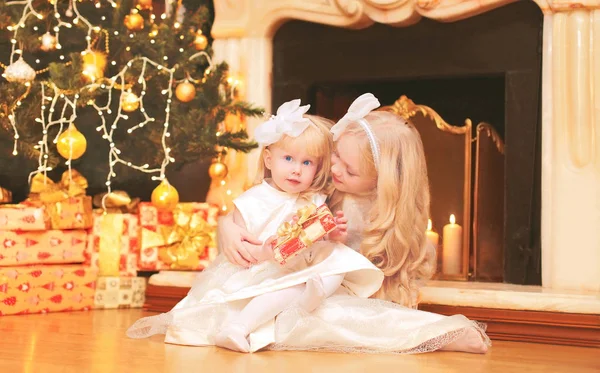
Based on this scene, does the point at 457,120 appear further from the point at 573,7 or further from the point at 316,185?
the point at 316,185

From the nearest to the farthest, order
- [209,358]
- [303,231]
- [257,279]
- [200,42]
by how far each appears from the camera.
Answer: [209,358], [303,231], [257,279], [200,42]

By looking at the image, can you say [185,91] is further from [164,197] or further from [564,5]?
[564,5]

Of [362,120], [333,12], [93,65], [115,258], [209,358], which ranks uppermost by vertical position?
[333,12]

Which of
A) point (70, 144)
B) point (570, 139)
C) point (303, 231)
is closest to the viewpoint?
point (303, 231)

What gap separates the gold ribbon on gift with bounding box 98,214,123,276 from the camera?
12.0ft

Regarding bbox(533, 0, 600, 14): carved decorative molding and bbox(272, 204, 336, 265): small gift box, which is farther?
bbox(533, 0, 600, 14): carved decorative molding

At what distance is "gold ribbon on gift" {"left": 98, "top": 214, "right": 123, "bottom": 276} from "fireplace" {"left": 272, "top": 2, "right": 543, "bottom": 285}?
911 millimetres

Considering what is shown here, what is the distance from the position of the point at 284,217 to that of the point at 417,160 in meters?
0.44

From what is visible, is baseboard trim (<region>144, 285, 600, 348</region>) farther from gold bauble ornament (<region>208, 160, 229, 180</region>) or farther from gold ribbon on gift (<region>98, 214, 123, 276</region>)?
gold ribbon on gift (<region>98, 214, 123, 276</region>)

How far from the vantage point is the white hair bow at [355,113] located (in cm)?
270

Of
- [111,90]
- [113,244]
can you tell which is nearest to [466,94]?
[111,90]

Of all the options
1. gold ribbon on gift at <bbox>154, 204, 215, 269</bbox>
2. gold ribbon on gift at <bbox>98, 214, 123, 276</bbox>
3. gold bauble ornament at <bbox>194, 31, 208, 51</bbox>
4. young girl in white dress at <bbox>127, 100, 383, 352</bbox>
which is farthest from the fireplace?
young girl in white dress at <bbox>127, 100, 383, 352</bbox>

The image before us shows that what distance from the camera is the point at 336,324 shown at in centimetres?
249

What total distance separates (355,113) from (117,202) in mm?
1445
